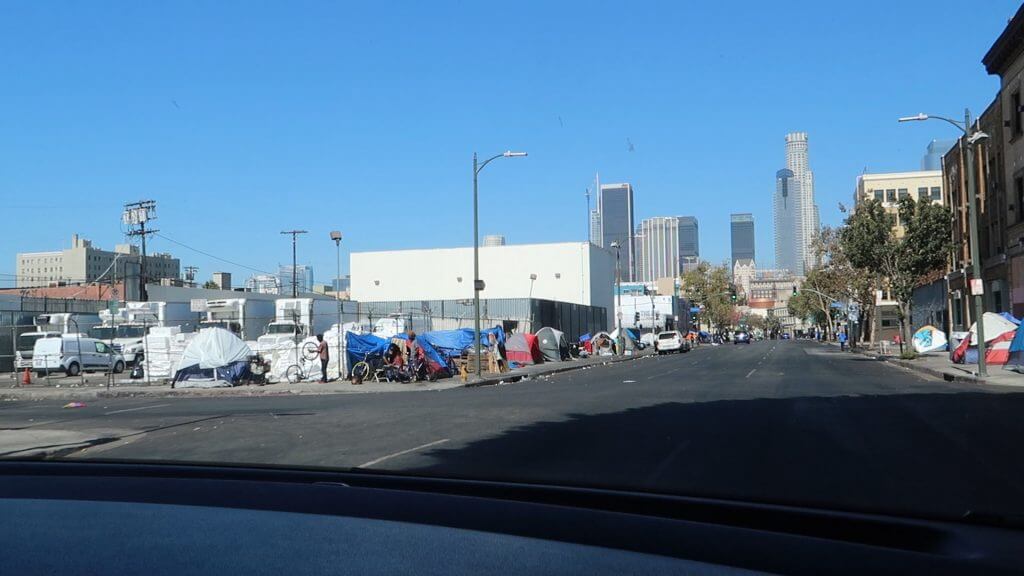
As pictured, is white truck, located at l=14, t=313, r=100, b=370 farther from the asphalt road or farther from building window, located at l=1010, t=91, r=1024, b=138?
building window, located at l=1010, t=91, r=1024, b=138

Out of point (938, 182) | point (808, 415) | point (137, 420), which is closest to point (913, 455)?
point (808, 415)

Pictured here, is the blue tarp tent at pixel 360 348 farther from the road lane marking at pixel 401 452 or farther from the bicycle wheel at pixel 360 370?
the road lane marking at pixel 401 452

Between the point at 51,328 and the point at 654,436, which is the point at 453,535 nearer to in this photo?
the point at 654,436

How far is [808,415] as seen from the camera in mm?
15461

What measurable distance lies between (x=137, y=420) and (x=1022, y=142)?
3523 cm

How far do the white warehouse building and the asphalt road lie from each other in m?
54.3

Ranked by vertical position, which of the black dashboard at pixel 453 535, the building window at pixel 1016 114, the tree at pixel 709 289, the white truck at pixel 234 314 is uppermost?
the building window at pixel 1016 114

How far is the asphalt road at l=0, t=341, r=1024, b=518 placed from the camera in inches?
346

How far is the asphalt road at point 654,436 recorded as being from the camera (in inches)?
346

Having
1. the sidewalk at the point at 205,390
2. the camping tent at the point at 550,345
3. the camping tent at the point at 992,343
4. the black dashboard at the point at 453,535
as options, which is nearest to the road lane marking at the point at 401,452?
the black dashboard at the point at 453,535

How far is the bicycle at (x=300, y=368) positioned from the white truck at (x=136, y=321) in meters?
8.53

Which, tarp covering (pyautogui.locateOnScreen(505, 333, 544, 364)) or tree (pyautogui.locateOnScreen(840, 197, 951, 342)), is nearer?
tree (pyautogui.locateOnScreen(840, 197, 951, 342))

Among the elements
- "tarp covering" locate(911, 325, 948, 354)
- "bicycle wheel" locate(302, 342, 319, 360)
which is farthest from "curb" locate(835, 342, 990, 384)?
"bicycle wheel" locate(302, 342, 319, 360)

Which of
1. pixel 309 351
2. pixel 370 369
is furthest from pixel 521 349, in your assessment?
pixel 309 351
